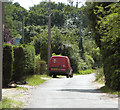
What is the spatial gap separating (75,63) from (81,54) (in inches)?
528

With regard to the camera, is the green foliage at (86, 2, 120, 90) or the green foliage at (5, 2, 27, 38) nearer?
the green foliage at (86, 2, 120, 90)

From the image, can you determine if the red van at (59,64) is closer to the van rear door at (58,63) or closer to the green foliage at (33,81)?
the van rear door at (58,63)

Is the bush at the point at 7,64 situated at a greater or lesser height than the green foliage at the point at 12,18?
lesser

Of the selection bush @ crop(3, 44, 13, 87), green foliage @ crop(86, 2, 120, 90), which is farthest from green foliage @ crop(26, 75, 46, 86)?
green foliage @ crop(86, 2, 120, 90)

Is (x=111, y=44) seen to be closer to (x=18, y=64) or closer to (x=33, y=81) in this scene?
(x=18, y=64)

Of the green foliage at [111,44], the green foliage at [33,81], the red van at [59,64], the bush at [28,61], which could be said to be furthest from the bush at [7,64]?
the red van at [59,64]

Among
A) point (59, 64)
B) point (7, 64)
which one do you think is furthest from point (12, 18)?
point (7, 64)

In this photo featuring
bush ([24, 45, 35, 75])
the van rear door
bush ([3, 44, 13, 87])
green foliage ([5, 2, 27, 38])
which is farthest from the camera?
green foliage ([5, 2, 27, 38])

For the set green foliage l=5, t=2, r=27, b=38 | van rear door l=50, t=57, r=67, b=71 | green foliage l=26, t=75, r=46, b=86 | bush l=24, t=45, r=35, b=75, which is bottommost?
green foliage l=26, t=75, r=46, b=86

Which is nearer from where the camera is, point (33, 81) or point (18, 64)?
point (18, 64)

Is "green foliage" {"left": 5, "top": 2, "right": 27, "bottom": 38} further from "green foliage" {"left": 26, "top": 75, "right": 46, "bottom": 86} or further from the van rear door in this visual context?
"green foliage" {"left": 26, "top": 75, "right": 46, "bottom": 86}

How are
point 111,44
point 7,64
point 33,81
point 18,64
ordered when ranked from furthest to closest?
point 33,81 < point 18,64 < point 7,64 < point 111,44

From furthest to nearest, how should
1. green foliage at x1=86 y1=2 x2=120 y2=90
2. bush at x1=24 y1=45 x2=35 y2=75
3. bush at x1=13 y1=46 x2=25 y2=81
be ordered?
bush at x1=24 y1=45 x2=35 y2=75 → bush at x1=13 y1=46 x2=25 y2=81 → green foliage at x1=86 y1=2 x2=120 y2=90

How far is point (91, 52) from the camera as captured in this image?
279ft
